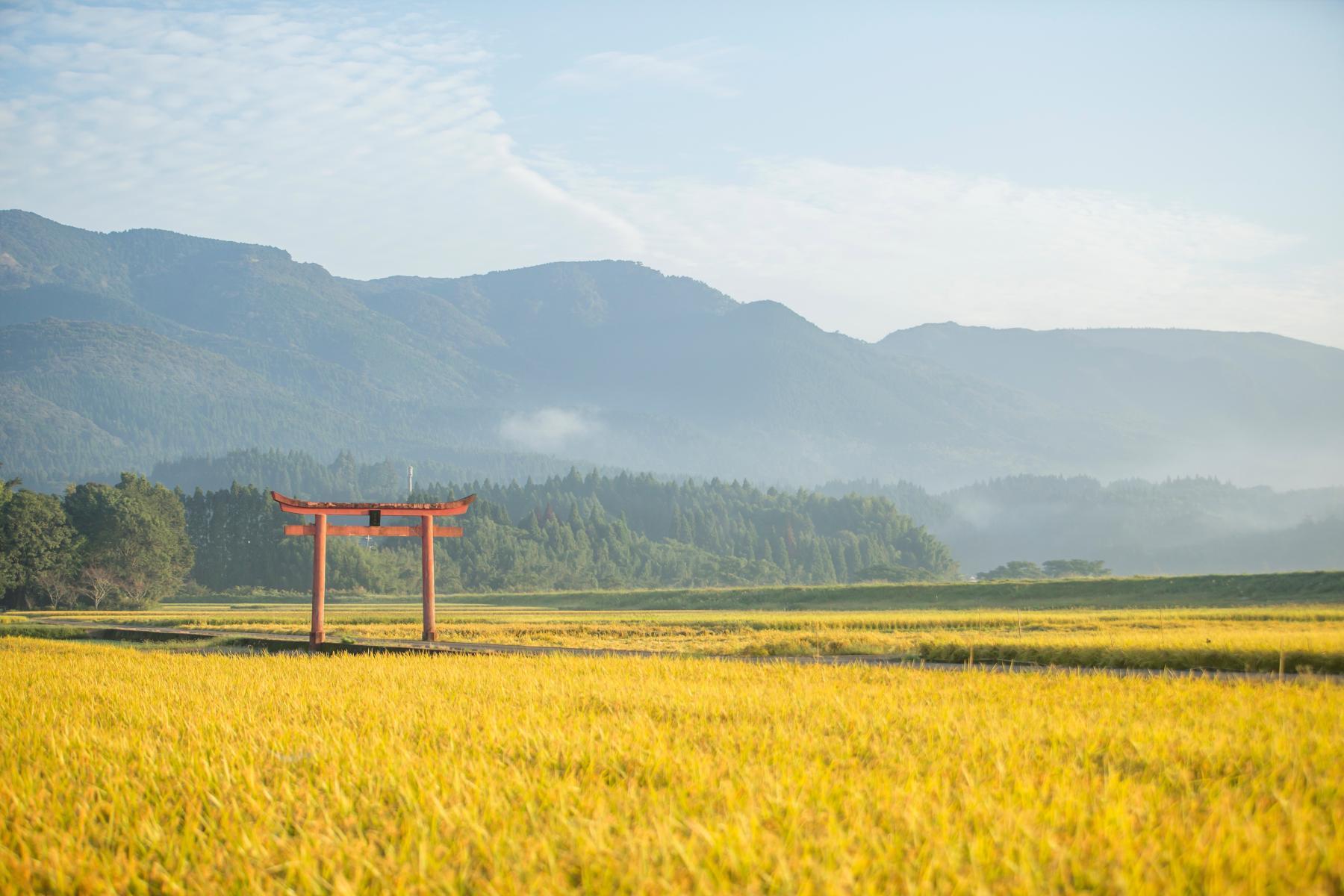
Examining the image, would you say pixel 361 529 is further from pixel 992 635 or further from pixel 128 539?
pixel 128 539

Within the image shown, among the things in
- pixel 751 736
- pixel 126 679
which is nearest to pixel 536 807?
pixel 751 736

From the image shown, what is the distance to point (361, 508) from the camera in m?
28.3

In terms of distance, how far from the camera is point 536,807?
6.84m

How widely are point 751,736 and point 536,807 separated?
2.94 m

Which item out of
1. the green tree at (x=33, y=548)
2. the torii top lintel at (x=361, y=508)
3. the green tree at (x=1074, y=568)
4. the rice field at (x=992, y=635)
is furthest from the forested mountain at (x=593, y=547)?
the torii top lintel at (x=361, y=508)

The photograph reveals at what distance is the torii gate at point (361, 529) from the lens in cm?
2734

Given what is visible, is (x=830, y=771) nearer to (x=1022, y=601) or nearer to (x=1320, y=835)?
(x=1320, y=835)

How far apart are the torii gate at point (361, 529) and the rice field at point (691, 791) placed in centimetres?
1410

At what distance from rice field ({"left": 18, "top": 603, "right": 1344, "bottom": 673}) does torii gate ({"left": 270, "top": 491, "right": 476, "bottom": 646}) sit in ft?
8.18

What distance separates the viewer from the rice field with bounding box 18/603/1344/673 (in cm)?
1777

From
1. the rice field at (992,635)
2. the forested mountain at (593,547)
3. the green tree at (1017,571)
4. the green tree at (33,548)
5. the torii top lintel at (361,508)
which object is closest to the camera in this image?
the rice field at (992,635)

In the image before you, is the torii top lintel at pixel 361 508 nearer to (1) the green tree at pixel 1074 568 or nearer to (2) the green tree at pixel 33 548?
(2) the green tree at pixel 33 548

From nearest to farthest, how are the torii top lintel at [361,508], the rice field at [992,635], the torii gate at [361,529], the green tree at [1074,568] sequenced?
the rice field at [992,635] → the torii top lintel at [361,508] → the torii gate at [361,529] → the green tree at [1074,568]

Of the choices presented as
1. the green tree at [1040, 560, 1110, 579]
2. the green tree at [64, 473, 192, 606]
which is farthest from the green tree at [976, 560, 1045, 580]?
the green tree at [64, 473, 192, 606]
